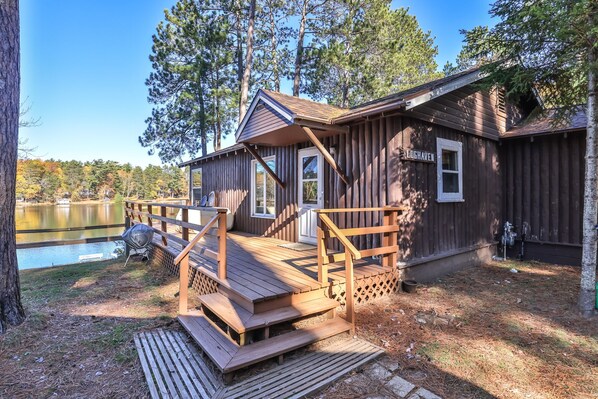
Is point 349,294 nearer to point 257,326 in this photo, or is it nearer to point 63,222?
point 257,326

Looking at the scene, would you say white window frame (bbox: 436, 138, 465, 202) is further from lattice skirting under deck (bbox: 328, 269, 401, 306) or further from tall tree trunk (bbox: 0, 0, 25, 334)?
tall tree trunk (bbox: 0, 0, 25, 334)

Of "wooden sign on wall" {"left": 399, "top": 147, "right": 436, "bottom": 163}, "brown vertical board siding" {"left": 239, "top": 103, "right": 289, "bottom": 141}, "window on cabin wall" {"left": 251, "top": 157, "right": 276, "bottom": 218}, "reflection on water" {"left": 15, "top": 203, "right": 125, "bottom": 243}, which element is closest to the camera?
"wooden sign on wall" {"left": 399, "top": 147, "right": 436, "bottom": 163}

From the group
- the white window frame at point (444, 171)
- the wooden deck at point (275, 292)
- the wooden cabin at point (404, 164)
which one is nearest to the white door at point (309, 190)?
the wooden cabin at point (404, 164)

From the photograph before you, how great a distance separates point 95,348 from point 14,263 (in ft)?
5.17

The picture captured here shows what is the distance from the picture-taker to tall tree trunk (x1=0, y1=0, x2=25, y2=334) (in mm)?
3404

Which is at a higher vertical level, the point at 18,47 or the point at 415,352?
the point at 18,47

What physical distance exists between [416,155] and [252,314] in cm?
375

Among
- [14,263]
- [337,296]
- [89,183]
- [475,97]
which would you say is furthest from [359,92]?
[89,183]

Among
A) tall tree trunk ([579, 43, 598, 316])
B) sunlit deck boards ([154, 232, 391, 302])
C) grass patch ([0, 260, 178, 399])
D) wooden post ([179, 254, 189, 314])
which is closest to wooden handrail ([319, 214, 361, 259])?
sunlit deck boards ([154, 232, 391, 302])

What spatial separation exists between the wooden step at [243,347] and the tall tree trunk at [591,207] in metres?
3.21

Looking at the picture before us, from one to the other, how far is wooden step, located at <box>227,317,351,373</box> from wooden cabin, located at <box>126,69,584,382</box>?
0.04 ft

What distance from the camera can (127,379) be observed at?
260 cm

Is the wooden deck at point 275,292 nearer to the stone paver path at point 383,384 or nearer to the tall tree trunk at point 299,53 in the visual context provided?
the stone paver path at point 383,384

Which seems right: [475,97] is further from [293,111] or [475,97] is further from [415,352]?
[415,352]
